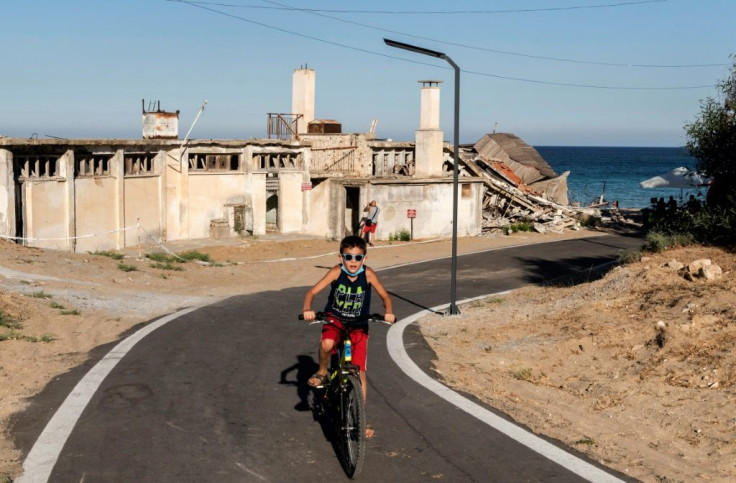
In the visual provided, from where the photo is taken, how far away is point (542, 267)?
27172 mm

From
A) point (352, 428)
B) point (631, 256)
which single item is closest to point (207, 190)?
point (631, 256)

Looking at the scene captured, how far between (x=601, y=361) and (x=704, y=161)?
31.4 ft

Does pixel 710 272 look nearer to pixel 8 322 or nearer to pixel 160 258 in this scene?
pixel 8 322

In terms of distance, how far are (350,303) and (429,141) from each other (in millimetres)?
31735

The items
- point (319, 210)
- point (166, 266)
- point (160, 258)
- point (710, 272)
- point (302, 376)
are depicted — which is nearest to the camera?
point (302, 376)

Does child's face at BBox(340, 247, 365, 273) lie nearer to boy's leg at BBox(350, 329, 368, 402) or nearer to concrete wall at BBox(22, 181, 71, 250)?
boy's leg at BBox(350, 329, 368, 402)

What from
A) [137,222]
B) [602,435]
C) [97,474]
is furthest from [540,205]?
[97,474]

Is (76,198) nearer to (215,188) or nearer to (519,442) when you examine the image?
(215,188)

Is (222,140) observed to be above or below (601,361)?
above

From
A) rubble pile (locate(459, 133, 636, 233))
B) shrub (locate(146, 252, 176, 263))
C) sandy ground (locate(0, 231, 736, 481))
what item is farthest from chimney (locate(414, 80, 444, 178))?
sandy ground (locate(0, 231, 736, 481))

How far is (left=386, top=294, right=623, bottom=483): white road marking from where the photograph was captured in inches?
297

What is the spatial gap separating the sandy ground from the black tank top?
233cm

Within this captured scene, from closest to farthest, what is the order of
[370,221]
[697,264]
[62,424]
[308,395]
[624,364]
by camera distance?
1. [62,424]
2. [308,395]
3. [624,364]
4. [697,264]
5. [370,221]

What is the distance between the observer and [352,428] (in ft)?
24.2
